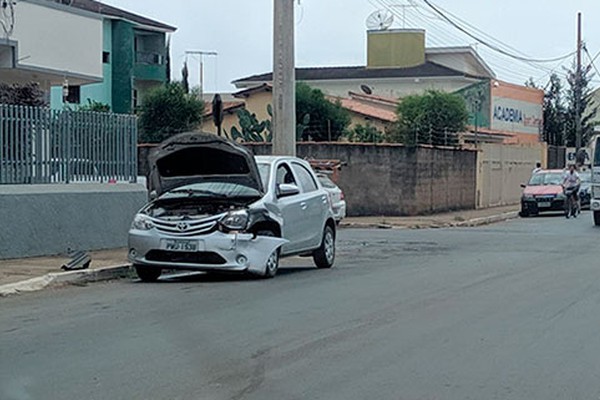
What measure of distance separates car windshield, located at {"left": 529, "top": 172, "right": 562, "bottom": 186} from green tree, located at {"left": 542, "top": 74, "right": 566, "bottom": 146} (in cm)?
2851

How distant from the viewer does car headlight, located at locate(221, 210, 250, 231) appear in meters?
14.8

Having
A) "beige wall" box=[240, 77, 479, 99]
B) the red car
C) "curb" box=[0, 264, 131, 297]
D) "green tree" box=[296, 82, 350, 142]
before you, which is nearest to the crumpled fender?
"curb" box=[0, 264, 131, 297]

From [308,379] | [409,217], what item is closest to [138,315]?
[308,379]

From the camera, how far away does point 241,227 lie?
14.8m

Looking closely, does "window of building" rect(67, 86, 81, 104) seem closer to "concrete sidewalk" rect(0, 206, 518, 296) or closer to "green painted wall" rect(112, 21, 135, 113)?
"green painted wall" rect(112, 21, 135, 113)

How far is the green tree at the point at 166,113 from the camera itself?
139 ft

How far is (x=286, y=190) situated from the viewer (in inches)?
631

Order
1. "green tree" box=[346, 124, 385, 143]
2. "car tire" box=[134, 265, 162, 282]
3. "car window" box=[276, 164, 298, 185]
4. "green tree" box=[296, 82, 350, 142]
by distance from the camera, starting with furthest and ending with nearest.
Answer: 1. "green tree" box=[296, 82, 350, 142]
2. "green tree" box=[346, 124, 385, 143]
3. "car window" box=[276, 164, 298, 185]
4. "car tire" box=[134, 265, 162, 282]

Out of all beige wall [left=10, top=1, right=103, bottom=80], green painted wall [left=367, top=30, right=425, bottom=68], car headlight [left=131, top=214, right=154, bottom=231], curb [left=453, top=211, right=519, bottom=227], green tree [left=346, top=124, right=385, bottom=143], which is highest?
green painted wall [left=367, top=30, right=425, bottom=68]

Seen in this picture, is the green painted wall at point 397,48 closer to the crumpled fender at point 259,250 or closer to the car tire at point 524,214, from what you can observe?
the car tire at point 524,214

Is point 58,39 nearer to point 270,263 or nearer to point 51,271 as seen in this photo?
point 51,271

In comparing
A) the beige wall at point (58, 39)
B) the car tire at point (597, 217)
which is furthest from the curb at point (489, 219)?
the beige wall at point (58, 39)

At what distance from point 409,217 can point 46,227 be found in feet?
55.9

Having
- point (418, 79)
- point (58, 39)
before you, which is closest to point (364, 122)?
point (418, 79)
